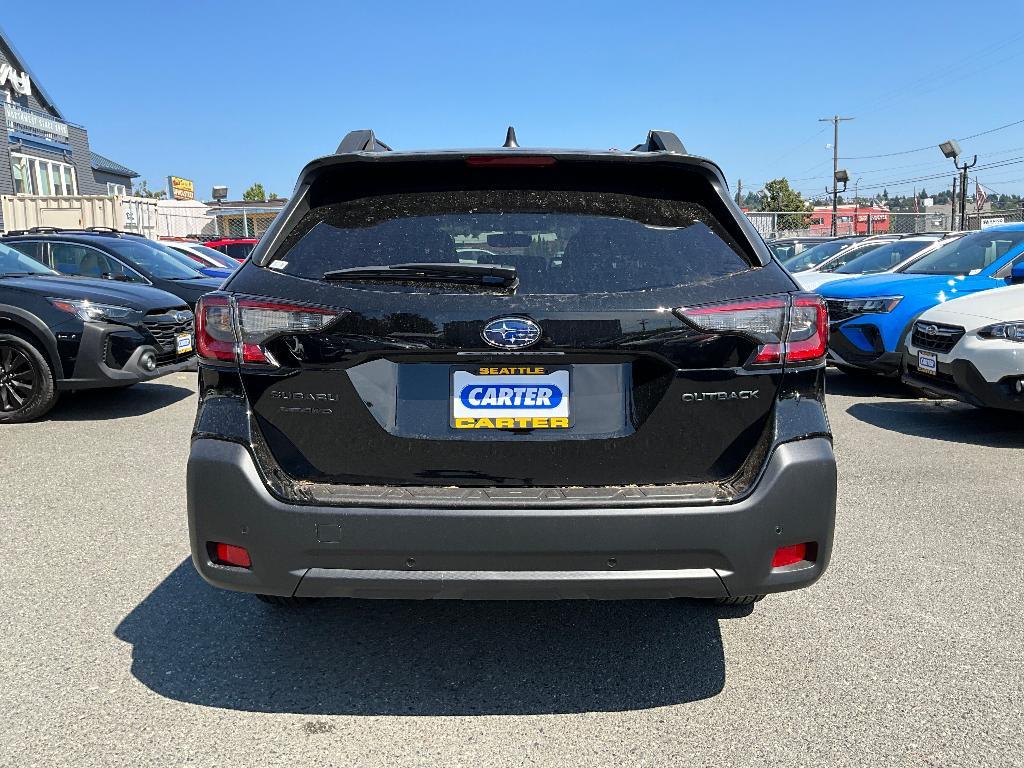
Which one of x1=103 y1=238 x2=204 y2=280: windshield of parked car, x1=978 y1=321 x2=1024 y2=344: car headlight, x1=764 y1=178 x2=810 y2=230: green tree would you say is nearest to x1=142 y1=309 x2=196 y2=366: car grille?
x1=103 y1=238 x2=204 y2=280: windshield of parked car

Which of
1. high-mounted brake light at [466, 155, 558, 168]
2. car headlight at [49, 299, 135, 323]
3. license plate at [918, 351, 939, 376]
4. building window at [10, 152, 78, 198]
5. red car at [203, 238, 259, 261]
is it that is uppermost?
building window at [10, 152, 78, 198]

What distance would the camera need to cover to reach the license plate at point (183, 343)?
8.17 meters

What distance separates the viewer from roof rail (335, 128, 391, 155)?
3079mm

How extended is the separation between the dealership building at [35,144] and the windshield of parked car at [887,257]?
88.1ft

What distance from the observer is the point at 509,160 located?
2818mm

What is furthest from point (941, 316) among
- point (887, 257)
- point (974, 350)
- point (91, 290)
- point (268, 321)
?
point (91, 290)

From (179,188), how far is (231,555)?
60933 millimetres

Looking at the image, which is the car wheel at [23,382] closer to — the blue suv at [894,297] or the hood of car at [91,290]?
the hood of car at [91,290]

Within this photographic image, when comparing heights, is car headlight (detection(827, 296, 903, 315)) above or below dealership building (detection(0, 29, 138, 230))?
below

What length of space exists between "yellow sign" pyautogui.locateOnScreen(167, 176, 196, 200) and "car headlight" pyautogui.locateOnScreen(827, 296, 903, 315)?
55091 mm

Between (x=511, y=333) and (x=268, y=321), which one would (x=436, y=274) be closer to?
(x=511, y=333)

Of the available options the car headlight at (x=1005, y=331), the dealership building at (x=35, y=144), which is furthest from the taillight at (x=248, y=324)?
the dealership building at (x=35, y=144)

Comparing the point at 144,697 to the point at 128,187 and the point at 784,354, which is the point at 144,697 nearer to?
the point at 784,354

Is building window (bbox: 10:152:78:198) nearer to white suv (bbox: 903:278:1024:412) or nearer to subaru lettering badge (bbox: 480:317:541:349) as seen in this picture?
white suv (bbox: 903:278:1024:412)
